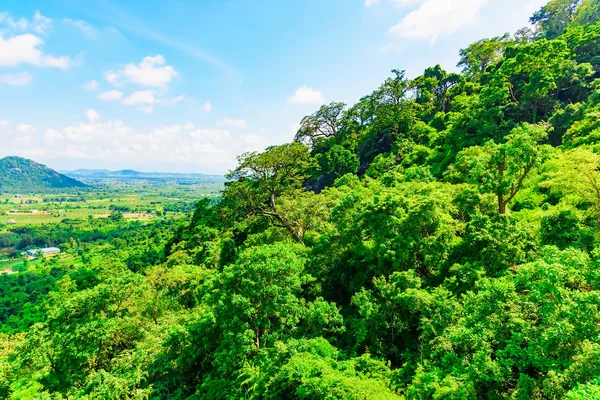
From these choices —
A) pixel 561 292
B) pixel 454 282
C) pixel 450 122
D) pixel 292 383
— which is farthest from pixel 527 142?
pixel 450 122

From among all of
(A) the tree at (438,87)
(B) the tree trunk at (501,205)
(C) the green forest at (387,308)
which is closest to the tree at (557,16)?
(A) the tree at (438,87)

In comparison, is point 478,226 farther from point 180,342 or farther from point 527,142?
point 180,342

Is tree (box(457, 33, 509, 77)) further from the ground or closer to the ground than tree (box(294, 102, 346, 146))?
further from the ground

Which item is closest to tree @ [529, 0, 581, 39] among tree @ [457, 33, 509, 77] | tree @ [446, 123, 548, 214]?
tree @ [457, 33, 509, 77]

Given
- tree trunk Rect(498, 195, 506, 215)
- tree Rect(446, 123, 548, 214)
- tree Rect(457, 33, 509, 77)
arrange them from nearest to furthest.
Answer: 1. tree Rect(446, 123, 548, 214)
2. tree trunk Rect(498, 195, 506, 215)
3. tree Rect(457, 33, 509, 77)

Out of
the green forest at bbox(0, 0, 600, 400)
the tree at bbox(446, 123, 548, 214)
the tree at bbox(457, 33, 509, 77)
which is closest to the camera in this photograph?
the green forest at bbox(0, 0, 600, 400)

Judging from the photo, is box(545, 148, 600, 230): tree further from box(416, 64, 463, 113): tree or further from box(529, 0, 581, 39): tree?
box(529, 0, 581, 39): tree

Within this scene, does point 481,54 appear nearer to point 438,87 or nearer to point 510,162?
point 438,87

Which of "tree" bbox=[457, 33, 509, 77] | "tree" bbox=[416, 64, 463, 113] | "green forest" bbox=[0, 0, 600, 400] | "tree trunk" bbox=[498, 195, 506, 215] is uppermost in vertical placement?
"tree" bbox=[457, 33, 509, 77]

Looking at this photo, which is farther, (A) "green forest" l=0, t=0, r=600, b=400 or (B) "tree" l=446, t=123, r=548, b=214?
(B) "tree" l=446, t=123, r=548, b=214
